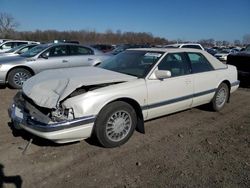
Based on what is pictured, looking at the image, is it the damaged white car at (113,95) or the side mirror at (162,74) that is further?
the side mirror at (162,74)

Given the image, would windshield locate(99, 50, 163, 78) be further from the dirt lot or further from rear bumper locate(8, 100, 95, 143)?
rear bumper locate(8, 100, 95, 143)

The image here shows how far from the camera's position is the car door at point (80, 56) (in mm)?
8789

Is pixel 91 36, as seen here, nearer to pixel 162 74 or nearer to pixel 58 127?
pixel 162 74

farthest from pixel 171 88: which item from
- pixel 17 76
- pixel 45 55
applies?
pixel 17 76

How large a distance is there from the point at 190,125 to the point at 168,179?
2.08m

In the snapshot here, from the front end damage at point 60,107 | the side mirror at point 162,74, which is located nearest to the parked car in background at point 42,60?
the front end damage at point 60,107

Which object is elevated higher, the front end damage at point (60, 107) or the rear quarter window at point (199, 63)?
the rear quarter window at point (199, 63)

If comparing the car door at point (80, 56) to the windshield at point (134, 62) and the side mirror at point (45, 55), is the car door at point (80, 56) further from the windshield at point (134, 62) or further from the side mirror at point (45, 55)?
the windshield at point (134, 62)

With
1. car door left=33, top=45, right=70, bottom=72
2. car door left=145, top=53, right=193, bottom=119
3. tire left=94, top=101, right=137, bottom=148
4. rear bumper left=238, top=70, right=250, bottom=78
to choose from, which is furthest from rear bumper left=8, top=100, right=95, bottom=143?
rear bumper left=238, top=70, right=250, bottom=78

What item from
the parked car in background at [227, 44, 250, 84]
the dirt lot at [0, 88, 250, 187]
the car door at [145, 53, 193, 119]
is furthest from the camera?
the parked car in background at [227, 44, 250, 84]

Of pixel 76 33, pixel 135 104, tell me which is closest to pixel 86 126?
pixel 135 104

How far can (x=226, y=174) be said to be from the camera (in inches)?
129

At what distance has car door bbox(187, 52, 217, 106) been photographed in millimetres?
5148

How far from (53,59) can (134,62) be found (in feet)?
14.6
